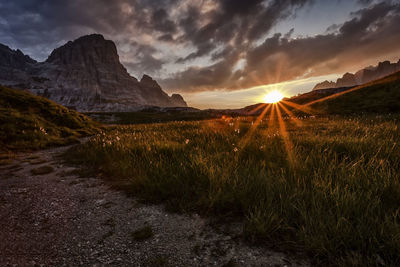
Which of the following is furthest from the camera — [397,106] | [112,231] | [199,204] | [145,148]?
[397,106]

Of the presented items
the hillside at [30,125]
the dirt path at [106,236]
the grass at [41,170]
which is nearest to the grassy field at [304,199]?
the dirt path at [106,236]

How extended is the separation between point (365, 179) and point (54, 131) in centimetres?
1787

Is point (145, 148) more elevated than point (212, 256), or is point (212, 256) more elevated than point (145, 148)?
point (145, 148)

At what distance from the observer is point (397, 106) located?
2473cm

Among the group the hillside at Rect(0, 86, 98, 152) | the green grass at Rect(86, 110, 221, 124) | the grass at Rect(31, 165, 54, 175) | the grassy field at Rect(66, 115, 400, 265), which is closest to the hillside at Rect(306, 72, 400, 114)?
the grassy field at Rect(66, 115, 400, 265)

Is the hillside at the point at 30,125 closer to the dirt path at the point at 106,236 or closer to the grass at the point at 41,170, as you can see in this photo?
the grass at the point at 41,170

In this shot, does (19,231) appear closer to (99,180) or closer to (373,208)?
(99,180)

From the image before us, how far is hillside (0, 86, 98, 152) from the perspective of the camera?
35.1ft

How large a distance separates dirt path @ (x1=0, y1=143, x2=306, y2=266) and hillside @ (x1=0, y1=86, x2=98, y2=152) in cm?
863

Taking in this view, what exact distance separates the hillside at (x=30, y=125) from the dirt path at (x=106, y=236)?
8631 mm

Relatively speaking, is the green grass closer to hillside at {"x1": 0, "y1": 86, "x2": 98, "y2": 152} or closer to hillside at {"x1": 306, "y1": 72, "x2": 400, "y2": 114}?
hillside at {"x1": 0, "y1": 86, "x2": 98, "y2": 152}

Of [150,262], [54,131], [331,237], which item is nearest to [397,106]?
[331,237]

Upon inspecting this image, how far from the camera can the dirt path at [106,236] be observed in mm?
2279

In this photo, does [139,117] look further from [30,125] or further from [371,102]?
[371,102]
